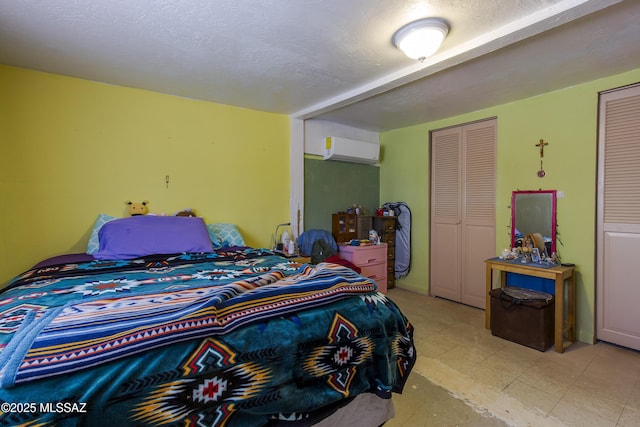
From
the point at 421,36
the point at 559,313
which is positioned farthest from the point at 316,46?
the point at 559,313

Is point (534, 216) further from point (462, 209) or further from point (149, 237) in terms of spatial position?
point (149, 237)

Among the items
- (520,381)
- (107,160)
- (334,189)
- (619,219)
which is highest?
(107,160)

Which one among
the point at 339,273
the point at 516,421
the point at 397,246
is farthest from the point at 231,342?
the point at 397,246

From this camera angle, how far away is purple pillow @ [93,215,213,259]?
87.5 inches

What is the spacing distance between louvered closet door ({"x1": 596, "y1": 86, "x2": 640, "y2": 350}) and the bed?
228 centimetres

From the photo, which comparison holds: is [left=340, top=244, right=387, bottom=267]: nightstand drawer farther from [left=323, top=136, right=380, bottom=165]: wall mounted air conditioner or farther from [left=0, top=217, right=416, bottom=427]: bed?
[left=0, top=217, right=416, bottom=427]: bed

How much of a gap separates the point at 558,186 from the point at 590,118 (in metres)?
0.63

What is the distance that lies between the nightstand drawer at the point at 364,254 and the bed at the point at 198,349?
2020 millimetres

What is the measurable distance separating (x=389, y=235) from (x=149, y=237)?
2.96 m

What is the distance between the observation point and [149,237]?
2.33 metres

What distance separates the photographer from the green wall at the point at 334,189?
3.93 meters

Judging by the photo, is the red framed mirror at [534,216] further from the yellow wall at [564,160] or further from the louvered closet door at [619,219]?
the louvered closet door at [619,219]

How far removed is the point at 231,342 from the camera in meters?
1.01

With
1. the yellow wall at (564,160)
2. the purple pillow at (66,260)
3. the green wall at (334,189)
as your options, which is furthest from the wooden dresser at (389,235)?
the purple pillow at (66,260)
